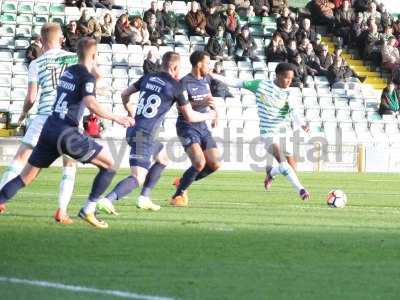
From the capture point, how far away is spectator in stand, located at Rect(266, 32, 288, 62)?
1303 inches

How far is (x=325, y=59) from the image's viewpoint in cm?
3422

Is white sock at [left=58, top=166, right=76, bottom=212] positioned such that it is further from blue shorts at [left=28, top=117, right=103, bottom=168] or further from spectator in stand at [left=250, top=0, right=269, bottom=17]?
spectator in stand at [left=250, top=0, right=269, bottom=17]

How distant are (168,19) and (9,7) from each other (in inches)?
180

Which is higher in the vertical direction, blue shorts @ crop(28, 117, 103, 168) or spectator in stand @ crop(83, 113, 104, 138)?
blue shorts @ crop(28, 117, 103, 168)

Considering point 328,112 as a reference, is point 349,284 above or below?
above

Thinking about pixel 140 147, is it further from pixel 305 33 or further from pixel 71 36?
pixel 305 33

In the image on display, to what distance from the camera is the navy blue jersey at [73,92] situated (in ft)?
38.2

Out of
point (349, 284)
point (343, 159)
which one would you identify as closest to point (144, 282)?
point (349, 284)

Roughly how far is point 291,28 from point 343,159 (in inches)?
185

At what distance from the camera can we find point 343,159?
31.7 m

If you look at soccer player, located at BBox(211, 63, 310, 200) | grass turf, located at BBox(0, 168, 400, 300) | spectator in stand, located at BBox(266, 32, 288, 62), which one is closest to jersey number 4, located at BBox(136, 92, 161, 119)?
grass turf, located at BBox(0, 168, 400, 300)

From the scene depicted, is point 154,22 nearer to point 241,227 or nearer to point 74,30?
point 74,30

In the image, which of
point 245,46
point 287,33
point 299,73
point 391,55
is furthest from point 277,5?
point 391,55

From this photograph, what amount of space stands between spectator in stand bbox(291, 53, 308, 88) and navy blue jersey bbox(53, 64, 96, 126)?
71.2 feet
